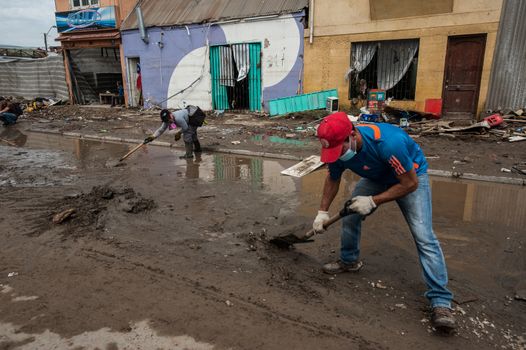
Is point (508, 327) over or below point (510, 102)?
below

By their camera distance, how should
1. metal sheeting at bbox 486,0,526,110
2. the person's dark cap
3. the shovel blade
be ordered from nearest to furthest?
the shovel blade
the person's dark cap
metal sheeting at bbox 486,0,526,110

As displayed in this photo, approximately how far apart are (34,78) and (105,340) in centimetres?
2402

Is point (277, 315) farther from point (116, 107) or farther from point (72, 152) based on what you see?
point (116, 107)

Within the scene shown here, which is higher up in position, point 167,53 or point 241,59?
point 167,53

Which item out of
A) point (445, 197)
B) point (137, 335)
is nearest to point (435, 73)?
point (445, 197)

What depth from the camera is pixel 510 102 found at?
34.8 feet

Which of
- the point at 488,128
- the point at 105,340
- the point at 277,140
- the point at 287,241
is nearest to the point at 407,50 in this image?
the point at 488,128

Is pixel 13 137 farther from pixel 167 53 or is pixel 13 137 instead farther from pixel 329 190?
pixel 329 190

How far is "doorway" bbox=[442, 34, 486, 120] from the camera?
35.2 feet

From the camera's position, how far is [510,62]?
10414 mm

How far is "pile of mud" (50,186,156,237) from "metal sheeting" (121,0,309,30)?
34.1 ft

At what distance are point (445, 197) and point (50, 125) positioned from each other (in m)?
13.6

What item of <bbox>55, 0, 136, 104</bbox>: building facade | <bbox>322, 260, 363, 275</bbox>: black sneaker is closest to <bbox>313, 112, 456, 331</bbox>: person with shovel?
<bbox>322, 260, 363, 275</bbox>: black sneaker

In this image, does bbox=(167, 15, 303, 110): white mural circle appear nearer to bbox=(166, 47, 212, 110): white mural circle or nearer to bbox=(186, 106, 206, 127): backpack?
bbox=(166, 47, 212, 110): white mural circle
